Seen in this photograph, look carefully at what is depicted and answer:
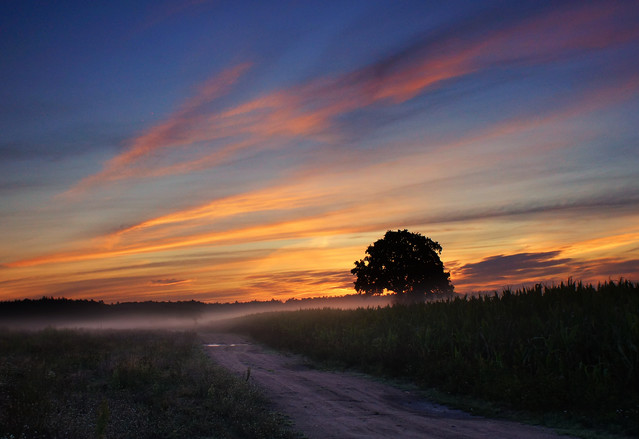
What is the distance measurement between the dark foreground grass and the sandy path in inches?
38.0

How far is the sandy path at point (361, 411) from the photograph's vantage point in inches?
380

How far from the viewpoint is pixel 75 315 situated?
100250mm

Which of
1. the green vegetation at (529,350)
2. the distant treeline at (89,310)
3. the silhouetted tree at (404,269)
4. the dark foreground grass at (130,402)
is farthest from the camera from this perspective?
the distant treeline at (89,310)

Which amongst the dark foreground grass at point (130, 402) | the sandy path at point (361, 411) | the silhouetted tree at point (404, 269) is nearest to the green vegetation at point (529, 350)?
the sandy path at point (361, 411)

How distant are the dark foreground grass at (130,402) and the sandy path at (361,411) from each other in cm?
96

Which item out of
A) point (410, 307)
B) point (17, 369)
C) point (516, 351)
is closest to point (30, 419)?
point (17, 369)

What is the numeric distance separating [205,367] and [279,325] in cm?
1823

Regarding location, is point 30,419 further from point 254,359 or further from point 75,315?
point 75,315

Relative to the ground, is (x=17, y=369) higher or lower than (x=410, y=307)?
lower

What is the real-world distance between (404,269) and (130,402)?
136 feet

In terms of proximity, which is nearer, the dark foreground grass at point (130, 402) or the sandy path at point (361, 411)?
the dark foreground grass at point (130, 402)

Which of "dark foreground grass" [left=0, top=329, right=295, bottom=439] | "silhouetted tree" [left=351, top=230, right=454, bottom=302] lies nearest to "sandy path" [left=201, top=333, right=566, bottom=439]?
"dark foreground grass" [left=0, top=329, right=295, bottom=439]

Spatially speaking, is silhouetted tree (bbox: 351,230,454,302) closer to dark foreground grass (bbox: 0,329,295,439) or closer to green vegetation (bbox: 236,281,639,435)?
green vegetation (bbox: 236,281,639,435)

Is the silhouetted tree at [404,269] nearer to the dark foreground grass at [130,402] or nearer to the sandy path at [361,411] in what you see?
the sandy path at [361,411]
